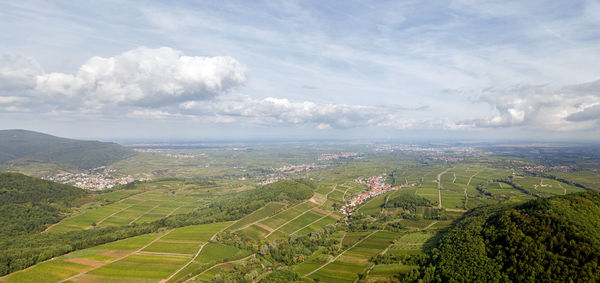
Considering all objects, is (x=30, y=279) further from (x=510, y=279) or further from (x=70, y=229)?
(x=510, y=279)

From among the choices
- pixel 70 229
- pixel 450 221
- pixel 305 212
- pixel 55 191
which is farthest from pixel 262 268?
pixel 55 191

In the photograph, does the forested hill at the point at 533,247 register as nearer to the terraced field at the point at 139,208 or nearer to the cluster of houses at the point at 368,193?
the cluster of houses at the point at 368,193

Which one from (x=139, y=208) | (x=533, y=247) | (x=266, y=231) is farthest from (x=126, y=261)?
(x=533, y=247)

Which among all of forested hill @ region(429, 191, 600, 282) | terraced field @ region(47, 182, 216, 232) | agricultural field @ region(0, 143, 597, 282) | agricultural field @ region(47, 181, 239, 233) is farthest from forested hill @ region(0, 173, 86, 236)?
forested hill @ region(429, 191, 600, 282)

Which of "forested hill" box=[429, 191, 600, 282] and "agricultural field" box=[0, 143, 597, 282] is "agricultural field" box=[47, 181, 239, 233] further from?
"forested hill" box=[429, 191, 600, 282]

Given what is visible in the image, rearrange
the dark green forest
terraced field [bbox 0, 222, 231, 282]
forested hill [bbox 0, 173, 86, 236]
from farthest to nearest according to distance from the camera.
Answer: forested hill [bbox 0, 173, 86, 236], the dark green forest, terraced field [bbox 0, 222, 231, 282]

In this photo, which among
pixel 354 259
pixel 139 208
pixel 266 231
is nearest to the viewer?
pixel 354 259

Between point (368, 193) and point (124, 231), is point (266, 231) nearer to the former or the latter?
point (124, 231)

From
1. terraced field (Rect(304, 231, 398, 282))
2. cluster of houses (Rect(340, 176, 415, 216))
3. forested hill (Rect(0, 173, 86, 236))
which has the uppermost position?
forested hill (Rect(0, 173, 86, 236))
